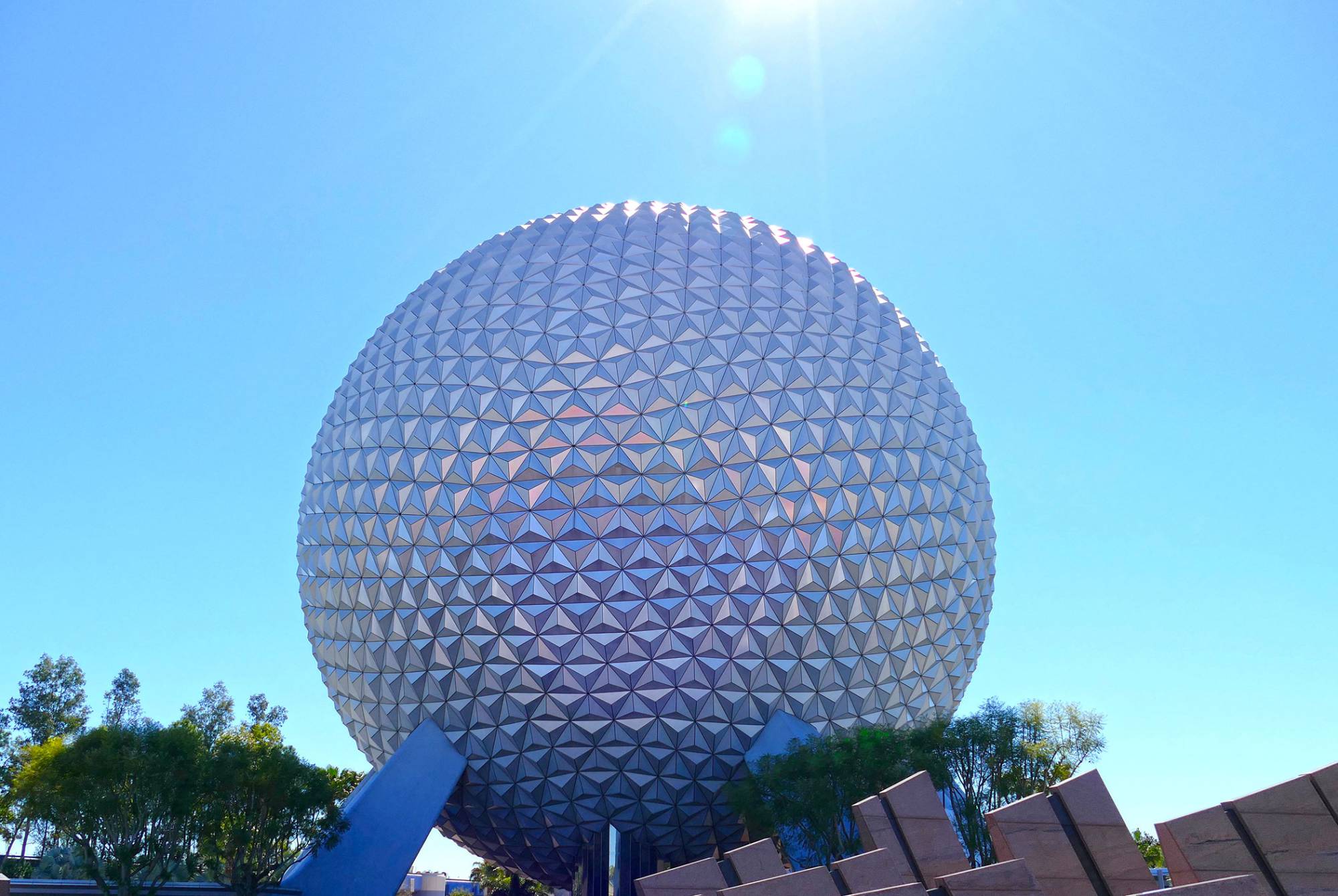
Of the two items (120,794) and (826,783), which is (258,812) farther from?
(826,783)

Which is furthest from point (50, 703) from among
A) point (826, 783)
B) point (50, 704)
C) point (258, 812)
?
point (826, 783)

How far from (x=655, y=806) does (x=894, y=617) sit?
7.30 meters

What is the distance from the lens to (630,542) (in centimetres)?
2088

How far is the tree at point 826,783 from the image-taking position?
19406mm

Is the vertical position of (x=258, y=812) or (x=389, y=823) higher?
(x=258, y=812)

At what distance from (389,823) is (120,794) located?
→ 5534 mm

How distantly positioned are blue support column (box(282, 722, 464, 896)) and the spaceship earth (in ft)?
2.25

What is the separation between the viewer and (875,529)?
22.2 m

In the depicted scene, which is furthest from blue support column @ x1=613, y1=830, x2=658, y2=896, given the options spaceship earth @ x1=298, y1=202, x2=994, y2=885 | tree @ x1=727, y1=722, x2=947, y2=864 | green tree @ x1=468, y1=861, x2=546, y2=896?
green tree @ x1=468, y1=861, x2=546, y2=896

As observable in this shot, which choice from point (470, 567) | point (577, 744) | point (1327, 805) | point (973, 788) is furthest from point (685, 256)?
point (1327, 805)

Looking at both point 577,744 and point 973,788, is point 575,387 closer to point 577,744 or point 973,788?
point 577,744

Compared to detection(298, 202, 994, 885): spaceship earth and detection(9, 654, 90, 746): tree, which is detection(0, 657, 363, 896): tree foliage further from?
detection(9, 654, 90, 746): tree

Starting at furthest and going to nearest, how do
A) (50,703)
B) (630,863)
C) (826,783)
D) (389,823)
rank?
(50,703) < (630,863) < (389,823) < (826,783)

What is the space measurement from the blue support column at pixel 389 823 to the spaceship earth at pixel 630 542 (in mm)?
684
